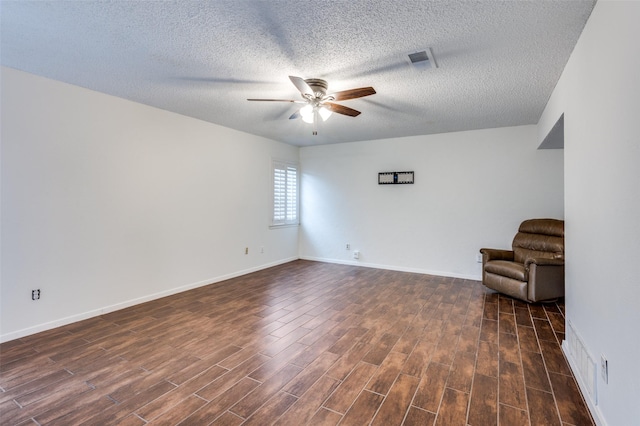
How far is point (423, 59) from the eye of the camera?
268 centimetres

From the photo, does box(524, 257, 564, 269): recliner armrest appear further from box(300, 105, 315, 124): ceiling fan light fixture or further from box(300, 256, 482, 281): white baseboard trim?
box(300, 105, 315, 124): ceiling fan light fixture

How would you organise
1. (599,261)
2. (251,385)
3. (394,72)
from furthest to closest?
(394,72), (251,385), (599,261)

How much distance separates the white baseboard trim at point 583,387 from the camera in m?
1.78

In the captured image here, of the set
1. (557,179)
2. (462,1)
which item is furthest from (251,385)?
(557,179)

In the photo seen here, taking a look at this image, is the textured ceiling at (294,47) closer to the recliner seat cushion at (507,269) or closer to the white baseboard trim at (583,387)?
the recliner seat cushion at (507,269)

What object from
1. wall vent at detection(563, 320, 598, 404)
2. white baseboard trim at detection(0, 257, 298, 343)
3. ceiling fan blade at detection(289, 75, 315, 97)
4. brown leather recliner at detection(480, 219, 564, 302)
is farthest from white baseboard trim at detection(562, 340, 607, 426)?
white baseboard trim at detection(0, 257, 298, 343)

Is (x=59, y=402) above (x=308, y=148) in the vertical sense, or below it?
below

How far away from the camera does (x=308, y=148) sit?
686cm

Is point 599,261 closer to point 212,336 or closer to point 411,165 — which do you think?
point 212,336

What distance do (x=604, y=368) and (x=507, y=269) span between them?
2.61 m

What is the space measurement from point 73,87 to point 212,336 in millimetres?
3041

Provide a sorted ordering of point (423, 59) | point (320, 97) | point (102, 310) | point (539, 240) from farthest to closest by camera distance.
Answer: point (539, 240) < point (102, 310) < point (320, 97) < point (423, 59)

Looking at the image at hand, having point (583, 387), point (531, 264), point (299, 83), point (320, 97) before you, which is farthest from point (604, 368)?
point (320, 97)

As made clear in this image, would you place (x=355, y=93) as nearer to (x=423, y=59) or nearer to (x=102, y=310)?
(x=423, y=59)
